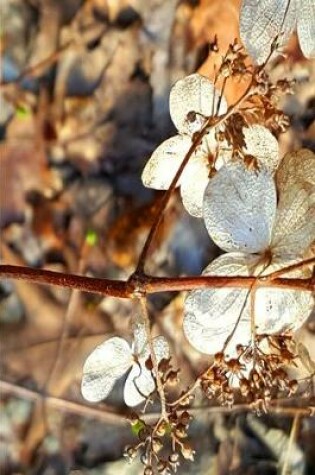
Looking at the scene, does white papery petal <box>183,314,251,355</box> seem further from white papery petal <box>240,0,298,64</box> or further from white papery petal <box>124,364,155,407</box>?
white papery petal <box>240,0,298,64</box>

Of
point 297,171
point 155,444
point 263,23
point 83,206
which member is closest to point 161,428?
point 155,444

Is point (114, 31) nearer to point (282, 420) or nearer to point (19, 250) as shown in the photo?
point (19, 250)

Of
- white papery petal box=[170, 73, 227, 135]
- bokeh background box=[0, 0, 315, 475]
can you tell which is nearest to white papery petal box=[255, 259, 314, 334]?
white papery petal box=[170, 73, 227, 135]

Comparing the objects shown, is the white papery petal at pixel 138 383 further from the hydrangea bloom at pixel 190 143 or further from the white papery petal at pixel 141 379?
the hydrangea bloom at pixel 190 143

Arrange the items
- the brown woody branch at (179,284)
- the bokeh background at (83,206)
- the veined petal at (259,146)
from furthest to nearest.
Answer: the bokeh background at (83,206) < the veined petal at (259,146) < the brown woody branch at (179,284)

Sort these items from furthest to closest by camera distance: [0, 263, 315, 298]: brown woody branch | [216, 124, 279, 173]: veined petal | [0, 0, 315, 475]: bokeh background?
[0, 0, 315, 475]: bokeh background → [216, 124, 279, 173]: veined petal → [0, 263, 315, 298]: brown woody branch

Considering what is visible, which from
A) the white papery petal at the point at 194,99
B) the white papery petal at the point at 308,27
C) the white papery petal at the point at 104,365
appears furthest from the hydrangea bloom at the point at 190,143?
the white papery petal at the point at 104,365

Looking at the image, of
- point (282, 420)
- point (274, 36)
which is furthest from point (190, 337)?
point (282, 420)
